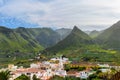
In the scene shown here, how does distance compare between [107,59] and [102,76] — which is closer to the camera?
[102,76]

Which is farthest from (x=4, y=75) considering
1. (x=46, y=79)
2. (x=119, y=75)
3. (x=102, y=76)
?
(x=46, y=79)

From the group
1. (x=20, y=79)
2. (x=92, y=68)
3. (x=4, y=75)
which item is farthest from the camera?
(x=92, y=68)

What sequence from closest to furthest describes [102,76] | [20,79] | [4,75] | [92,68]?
[4,75] < [20,79] < [102,76] < [92,68]

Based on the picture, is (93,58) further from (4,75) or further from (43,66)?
(4,75)

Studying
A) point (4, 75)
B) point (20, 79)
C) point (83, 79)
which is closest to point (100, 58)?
point (83, 79)

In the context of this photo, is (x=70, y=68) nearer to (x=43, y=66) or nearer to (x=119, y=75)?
(x=43, y=66)

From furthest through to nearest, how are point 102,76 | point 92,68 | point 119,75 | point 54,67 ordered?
point 54,67 → point 92,68 → point 102,76 → point 119,75

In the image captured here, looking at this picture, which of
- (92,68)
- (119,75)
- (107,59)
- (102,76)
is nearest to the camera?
(119,75)

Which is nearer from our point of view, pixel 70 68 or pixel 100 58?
pixel 70 68
